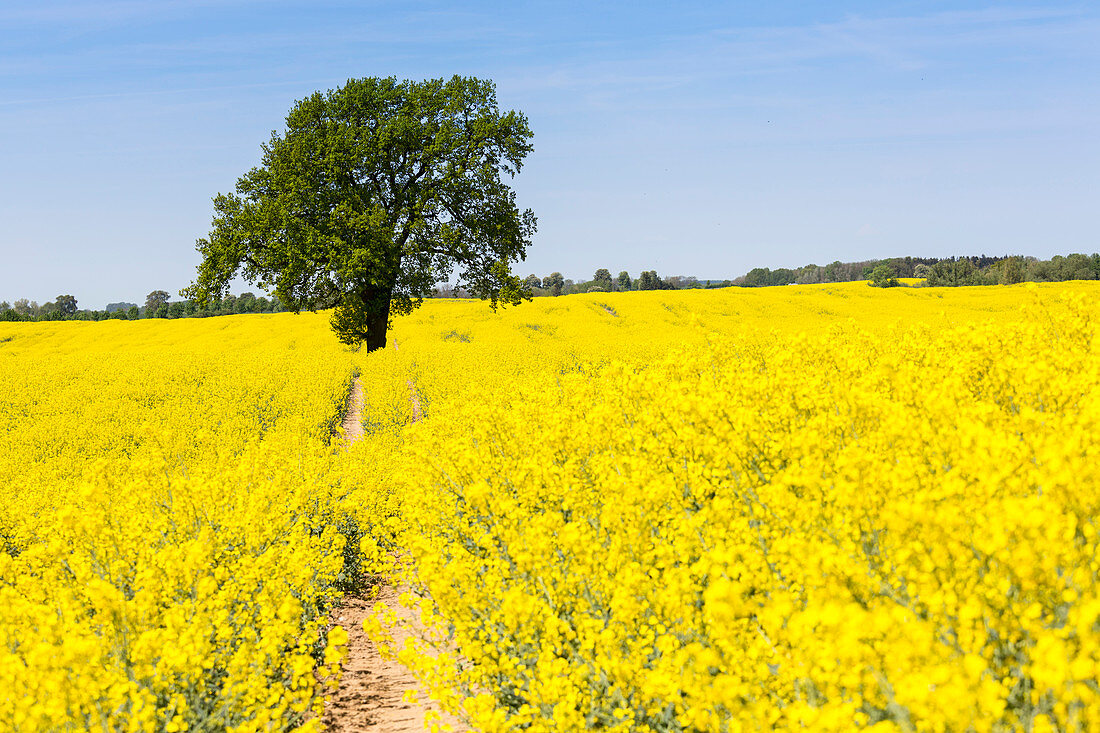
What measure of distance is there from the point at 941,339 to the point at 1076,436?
5.56 meters

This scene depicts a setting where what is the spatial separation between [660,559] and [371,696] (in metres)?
3.57

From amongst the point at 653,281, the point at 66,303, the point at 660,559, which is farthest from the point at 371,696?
the point at 66,303

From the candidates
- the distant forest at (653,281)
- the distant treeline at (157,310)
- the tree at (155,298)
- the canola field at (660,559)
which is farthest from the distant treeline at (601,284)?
the canola field at (660,559)

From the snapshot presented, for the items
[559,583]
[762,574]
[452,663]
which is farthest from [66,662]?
[762,574]

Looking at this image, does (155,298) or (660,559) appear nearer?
(660,559)

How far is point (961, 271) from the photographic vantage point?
9512cm

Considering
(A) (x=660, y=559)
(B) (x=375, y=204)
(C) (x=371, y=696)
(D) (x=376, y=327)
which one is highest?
(B) (x=375, y=204)

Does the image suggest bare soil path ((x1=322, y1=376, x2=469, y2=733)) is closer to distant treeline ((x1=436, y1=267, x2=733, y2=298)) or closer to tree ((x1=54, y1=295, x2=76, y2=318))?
distant treeline ((x1=436, y1=267, x2=733, y2=298))

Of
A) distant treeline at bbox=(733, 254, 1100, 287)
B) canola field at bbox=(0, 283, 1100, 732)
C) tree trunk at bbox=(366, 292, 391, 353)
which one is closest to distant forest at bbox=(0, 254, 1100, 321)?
distant treeline at bbox=(733, 254, 1100, 287)

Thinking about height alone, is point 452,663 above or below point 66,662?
below

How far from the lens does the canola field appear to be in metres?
2.90

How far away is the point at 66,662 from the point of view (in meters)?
3.76

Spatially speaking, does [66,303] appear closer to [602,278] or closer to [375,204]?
[602,278]

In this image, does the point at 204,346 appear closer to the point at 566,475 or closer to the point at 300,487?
the point at 300,487
